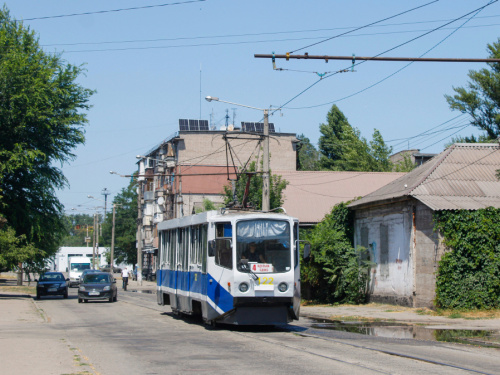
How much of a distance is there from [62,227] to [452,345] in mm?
32918

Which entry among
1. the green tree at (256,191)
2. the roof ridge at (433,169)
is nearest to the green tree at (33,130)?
the green tree at (256,191)

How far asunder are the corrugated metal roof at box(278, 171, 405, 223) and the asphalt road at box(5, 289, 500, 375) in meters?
33.0

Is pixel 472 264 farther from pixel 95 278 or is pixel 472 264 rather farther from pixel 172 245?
pixel 95 278

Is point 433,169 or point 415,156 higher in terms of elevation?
point 415,156

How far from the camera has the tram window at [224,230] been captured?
18203 millimetres

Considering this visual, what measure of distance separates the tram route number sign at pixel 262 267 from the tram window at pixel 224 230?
40.2 inches

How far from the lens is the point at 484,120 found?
51.5 meters

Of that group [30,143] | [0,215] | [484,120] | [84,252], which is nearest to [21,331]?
[0,215]

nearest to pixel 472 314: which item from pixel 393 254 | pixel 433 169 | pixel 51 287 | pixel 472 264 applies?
pixel 472 264

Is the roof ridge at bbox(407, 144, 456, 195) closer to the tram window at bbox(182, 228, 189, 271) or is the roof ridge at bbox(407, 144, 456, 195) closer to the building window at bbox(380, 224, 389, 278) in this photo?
the building window at bbox(380, 224, 389, 278)

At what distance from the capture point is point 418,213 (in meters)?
25.9

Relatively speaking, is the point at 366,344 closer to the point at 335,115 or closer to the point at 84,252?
the point at 335,115

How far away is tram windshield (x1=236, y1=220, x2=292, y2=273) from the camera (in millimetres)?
17938

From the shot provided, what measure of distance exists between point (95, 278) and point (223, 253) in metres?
20.1
